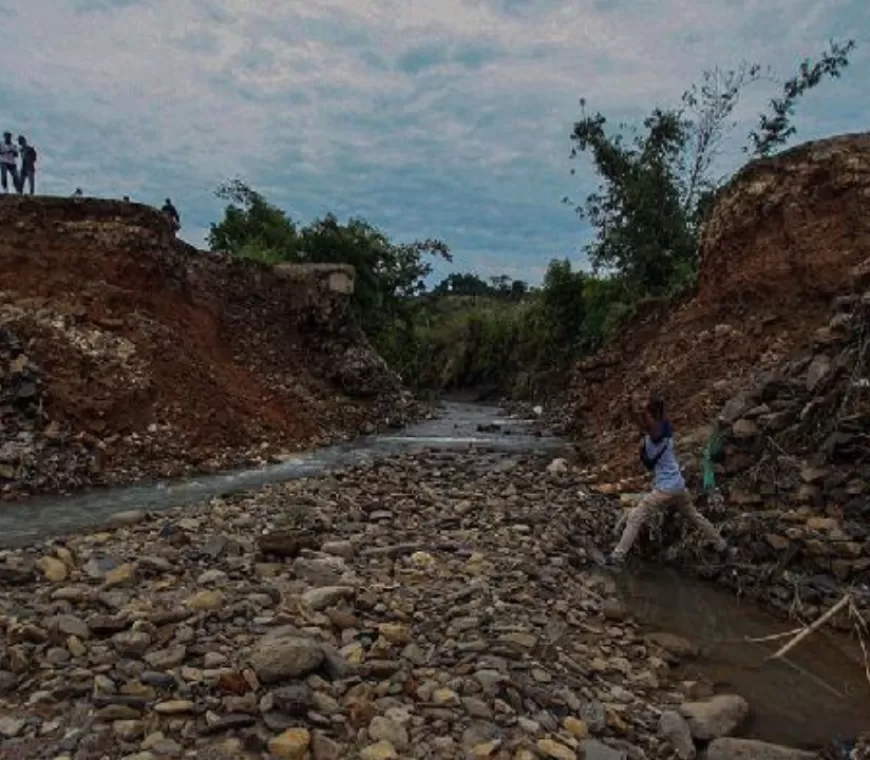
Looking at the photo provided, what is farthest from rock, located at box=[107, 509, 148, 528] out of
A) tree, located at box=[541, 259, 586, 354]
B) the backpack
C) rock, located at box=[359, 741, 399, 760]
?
tree, located at box=[541, 259, 586, 354]

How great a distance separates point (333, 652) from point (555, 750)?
1.59 metres

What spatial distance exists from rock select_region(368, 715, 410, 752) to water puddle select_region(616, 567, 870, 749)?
2432 millimetres

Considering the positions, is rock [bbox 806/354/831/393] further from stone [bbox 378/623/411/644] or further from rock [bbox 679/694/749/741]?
stone [bbox 378/623/411/644]

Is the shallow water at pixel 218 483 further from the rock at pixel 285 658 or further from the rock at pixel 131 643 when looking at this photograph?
the rock at pixel 285 658

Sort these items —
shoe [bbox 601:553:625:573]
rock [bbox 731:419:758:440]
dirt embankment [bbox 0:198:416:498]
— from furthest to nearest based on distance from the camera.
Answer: dirt embankment [bbox 0:198:416:498] < rock [bbox 731:419:758:440] < shoe [bbox 601:553:625:573]

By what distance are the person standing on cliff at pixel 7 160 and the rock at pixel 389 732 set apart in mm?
16745

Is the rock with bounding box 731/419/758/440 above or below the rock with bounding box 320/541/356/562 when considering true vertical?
above

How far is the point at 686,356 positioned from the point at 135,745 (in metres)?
14.0

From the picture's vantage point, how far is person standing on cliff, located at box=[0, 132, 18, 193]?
1738 centimetres

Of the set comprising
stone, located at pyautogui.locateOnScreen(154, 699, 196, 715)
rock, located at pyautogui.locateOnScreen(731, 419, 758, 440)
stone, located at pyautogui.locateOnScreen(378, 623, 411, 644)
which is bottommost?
stone, located at pyautogui.locateOnScreen(154, 699, 196, 715)

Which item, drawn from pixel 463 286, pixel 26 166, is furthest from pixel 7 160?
pixel 463 286

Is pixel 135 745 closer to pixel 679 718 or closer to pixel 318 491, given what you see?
pixel 679 718

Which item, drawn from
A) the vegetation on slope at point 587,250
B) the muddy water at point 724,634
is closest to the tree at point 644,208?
the vegetation on slope at point 587,250

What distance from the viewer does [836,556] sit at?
7.91 m
